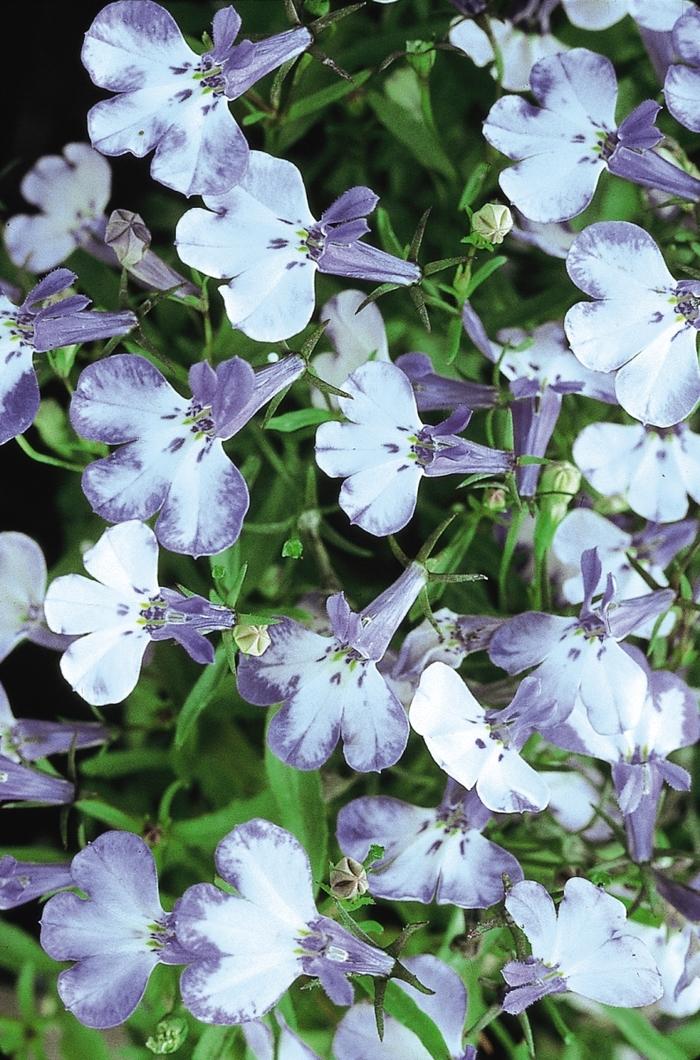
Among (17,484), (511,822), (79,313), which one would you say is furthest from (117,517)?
(17,484)

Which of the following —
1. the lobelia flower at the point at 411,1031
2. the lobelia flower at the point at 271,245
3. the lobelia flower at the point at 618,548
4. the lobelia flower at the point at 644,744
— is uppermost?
the lobelia flower at the point at 271,245

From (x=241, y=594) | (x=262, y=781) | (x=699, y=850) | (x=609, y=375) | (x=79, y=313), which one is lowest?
(x=699, y=850)

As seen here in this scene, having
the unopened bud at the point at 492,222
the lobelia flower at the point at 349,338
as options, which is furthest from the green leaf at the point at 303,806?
the unopened bud at the point at 492,222

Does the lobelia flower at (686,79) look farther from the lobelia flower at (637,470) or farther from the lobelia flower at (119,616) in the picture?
the lobelia flower at (119,616)

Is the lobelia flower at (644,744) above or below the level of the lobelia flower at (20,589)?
below

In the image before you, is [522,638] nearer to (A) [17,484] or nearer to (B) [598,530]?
(B) [598,530]

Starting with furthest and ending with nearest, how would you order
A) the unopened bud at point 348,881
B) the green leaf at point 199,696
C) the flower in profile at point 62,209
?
the flower in profile at point 62,209 < the green leaf at point 199,696 < the unopened bud at point 348,881

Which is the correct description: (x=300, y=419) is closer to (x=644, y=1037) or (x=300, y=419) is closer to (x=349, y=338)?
(x=349, y=338)
